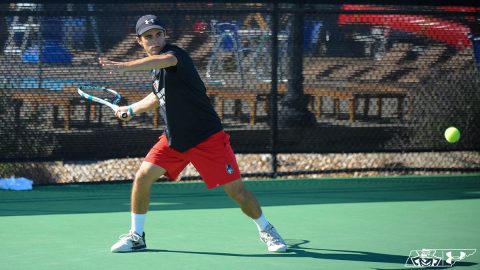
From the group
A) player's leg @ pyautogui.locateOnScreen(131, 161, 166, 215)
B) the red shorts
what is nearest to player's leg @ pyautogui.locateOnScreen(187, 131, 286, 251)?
the red shorts

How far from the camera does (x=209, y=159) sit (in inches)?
239

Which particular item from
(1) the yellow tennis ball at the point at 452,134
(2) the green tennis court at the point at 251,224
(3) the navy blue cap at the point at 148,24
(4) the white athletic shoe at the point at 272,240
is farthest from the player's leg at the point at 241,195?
(1) the yellow tennis ball at the point at 452,134

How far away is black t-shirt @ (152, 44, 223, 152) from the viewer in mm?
5961

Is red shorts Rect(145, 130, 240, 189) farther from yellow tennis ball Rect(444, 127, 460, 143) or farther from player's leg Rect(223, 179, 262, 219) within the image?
yellow tennis ball Rect(444, 127, 460, 143)

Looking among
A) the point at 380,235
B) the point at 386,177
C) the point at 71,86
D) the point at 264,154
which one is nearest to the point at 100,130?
the point at 71,86

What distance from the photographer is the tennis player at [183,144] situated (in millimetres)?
5922

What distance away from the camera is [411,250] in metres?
6.15

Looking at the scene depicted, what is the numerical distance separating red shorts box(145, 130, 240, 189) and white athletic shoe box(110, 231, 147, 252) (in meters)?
0.50

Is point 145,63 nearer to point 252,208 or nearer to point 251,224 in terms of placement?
point 252,208

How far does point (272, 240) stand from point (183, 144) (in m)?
0.87

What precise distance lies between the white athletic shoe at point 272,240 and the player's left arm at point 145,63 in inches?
51.7

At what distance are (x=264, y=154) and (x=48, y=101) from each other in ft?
8.84

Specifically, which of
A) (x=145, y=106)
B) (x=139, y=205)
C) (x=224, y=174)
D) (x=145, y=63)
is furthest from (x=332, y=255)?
(x=145, y=63)

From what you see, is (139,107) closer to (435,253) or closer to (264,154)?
(435,253)
